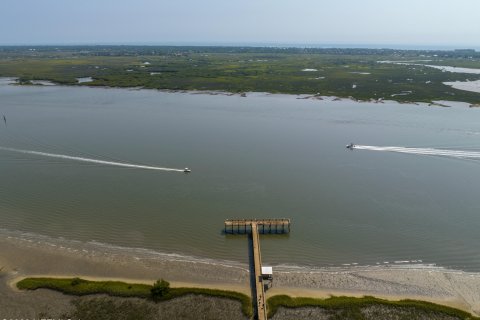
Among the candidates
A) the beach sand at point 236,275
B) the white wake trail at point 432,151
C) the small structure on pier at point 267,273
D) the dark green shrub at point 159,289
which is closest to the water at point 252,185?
the white wake trail at point 432,151

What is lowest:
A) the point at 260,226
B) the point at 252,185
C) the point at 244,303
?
the point at 244,303

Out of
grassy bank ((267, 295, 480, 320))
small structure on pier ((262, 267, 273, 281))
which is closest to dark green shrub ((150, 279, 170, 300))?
small structure on pier ((262, 267, 273, 281))

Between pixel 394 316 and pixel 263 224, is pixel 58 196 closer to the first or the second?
pixel 263 224

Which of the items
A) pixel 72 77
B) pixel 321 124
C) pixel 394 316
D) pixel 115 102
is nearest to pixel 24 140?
pixel 115 102

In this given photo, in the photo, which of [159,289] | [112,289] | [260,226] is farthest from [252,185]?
[112,289]

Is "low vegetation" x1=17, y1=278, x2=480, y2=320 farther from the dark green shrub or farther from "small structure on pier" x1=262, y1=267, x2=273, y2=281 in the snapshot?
"small structure on pier" x1=262, y1=267, x2=273, y2=281

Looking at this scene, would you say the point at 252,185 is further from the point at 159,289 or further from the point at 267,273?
the point at 159,289
